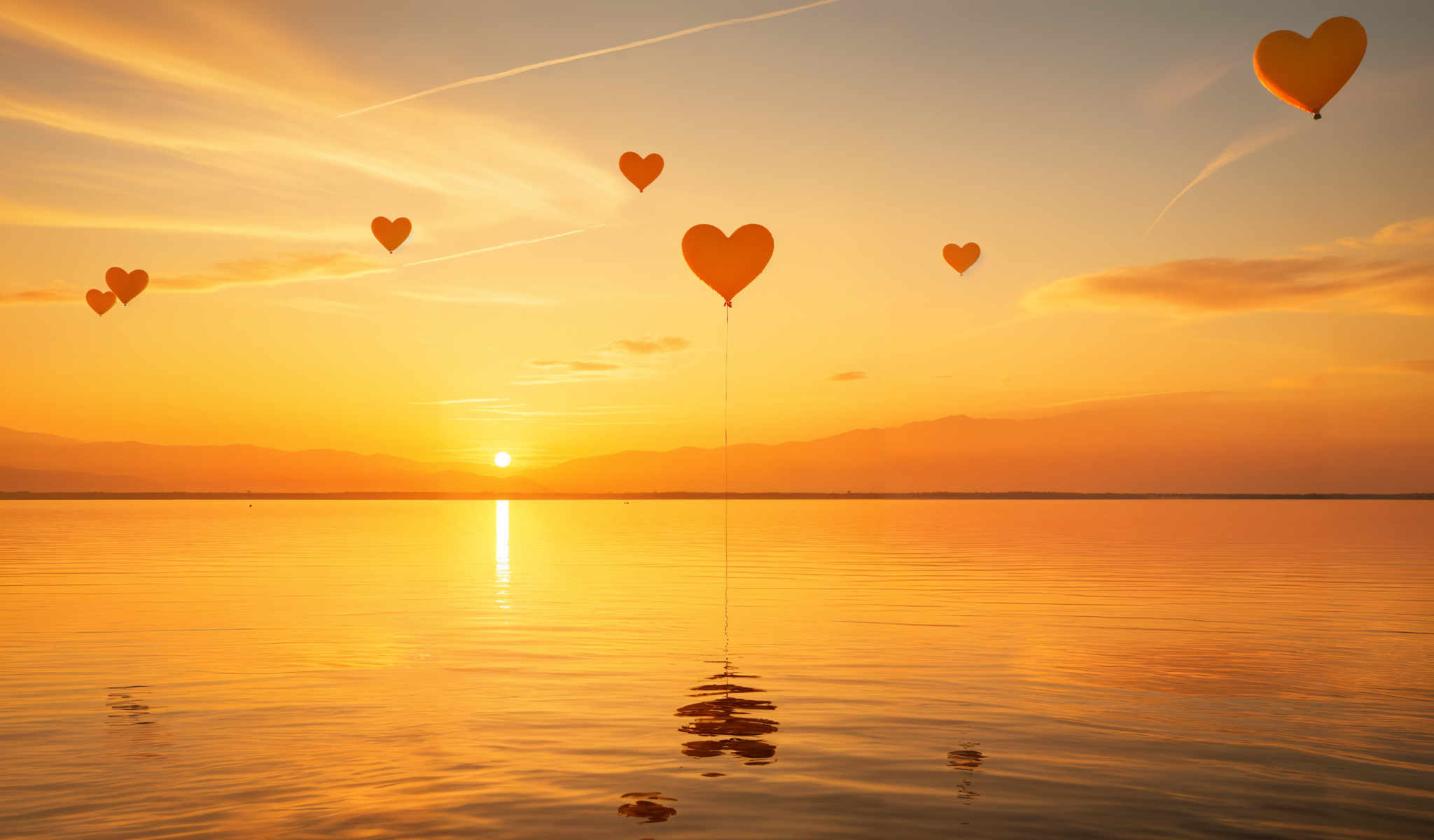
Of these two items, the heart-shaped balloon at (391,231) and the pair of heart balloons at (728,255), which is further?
the heart-shaped balloon at (391,231)

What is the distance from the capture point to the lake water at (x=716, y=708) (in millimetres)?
12062

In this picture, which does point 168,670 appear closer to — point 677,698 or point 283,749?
point 283,749

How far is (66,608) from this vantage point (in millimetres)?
33938

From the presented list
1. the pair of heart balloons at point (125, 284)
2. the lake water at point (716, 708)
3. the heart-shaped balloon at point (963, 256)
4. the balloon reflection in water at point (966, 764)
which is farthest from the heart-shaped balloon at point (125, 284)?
the balloon reflection in water at point (966, 764)

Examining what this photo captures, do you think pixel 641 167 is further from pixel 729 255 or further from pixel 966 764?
pixel 966 764

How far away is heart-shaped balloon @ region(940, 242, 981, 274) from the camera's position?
177 feet

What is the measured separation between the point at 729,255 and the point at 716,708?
989 inches

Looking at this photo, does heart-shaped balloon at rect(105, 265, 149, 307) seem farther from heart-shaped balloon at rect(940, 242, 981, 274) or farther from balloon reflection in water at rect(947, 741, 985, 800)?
balloon reflection in water at rect(947, 741, 985, 800)

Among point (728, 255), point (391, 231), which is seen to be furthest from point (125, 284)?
point (728, 255)

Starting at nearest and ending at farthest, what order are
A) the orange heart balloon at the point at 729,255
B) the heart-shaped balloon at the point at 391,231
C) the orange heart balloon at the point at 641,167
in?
the orange heart balloon at the point at 729,255, the orange heart balloon at the point at 641,167, the heart-shaped balloon at the point at 391,231

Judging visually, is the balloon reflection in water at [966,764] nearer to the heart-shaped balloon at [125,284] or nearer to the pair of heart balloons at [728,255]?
the pair of heart balloons at [728,255]

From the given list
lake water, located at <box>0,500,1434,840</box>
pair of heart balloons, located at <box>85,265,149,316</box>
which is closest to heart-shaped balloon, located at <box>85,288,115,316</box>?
pair of heart balloons, located at <box>85,265,149,316</box>

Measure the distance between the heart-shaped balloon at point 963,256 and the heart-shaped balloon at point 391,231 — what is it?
27237 mm

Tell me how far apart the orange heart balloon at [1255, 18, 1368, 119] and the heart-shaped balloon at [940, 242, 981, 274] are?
682 inches
